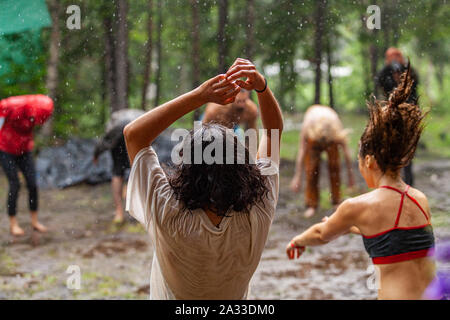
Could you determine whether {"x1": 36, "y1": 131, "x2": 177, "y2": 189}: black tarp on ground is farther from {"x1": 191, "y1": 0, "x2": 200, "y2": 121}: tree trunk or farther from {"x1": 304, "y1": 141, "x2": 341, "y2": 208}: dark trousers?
{"x1": 191, "y1": 0, "x2": 200, "y2": 121}: tree trunk

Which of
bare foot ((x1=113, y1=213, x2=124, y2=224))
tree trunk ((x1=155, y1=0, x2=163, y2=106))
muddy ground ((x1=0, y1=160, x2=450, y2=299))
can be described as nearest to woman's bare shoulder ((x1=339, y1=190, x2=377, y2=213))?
muddy ground ((x1=0, y1=160, x2=450, y2=299))

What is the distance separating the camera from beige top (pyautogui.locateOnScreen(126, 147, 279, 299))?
59.6 inches

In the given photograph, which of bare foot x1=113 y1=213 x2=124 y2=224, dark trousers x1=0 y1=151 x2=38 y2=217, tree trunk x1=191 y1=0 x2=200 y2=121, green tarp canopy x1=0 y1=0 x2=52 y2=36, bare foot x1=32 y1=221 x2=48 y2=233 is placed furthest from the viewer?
bare foot x1=113 y1=213 x2=124 y2=224

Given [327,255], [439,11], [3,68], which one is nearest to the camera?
[439,11]

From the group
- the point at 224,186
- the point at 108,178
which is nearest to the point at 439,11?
the point at 224,186

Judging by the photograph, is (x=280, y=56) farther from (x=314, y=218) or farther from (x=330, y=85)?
(x=314, y=218)

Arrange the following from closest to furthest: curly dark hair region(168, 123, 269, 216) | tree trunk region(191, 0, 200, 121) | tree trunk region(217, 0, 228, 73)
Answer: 1. curly dark hair region(168, 123, 269, 216)
2. tree trunk region(191, 0, 200, 121)
3. tree trunk region(217, 0, 228, 73)

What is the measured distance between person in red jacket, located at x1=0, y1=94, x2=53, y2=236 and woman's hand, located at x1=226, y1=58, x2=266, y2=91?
9.42 ft

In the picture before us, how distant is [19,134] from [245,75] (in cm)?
317

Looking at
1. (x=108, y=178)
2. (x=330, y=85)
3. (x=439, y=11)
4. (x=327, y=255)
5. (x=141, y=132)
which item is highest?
(x=439, y=11)

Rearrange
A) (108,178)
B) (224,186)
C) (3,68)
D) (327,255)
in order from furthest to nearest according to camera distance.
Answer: (108,178)
(327,255)
(3,68)
(224,186)

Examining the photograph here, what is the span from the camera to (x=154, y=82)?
4.36 meters

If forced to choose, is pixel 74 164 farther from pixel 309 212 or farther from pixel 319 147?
pixel 319 147

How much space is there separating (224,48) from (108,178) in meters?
3.45
